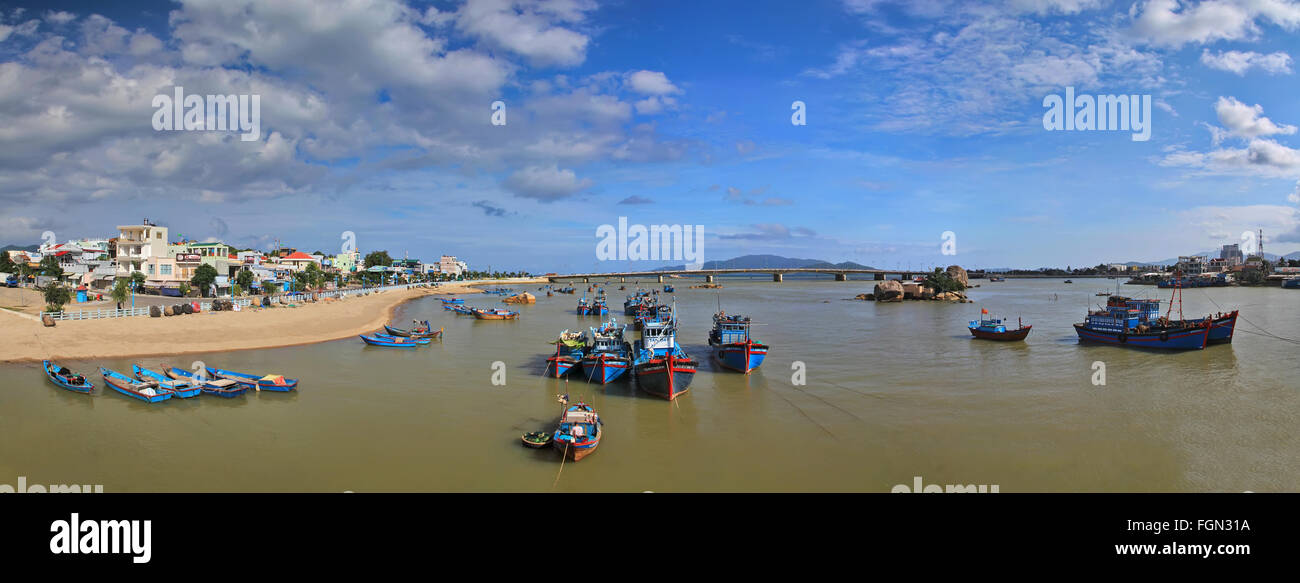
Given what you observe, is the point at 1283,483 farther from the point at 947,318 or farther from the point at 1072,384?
the point at 947,318

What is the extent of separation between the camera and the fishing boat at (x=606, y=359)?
23297 millimetres

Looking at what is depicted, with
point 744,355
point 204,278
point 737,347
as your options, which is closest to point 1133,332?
point 744,355

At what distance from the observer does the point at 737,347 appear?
26.4m

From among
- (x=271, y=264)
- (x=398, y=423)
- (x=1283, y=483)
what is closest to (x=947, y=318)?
(x=1283, y=483)

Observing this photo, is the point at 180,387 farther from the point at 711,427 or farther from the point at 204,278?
the point at 204,278

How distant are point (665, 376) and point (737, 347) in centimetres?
649

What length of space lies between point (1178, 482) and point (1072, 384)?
11515 mm

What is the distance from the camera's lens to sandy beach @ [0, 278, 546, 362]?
27766 mm

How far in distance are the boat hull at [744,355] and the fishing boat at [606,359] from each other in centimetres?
468

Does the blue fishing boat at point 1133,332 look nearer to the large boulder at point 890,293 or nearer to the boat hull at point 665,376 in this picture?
the boat hull at point 665,376

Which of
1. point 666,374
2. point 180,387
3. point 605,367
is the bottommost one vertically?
point 180,387

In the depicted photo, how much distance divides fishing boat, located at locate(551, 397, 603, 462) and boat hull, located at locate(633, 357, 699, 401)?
583 centimetres

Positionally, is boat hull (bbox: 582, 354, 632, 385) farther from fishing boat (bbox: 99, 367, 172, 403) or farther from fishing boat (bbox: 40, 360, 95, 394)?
fishing boat (bbox: 40, 360, 95, 394)

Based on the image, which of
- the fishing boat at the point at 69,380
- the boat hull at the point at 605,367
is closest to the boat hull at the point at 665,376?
the boat hull at the point at 605,367
